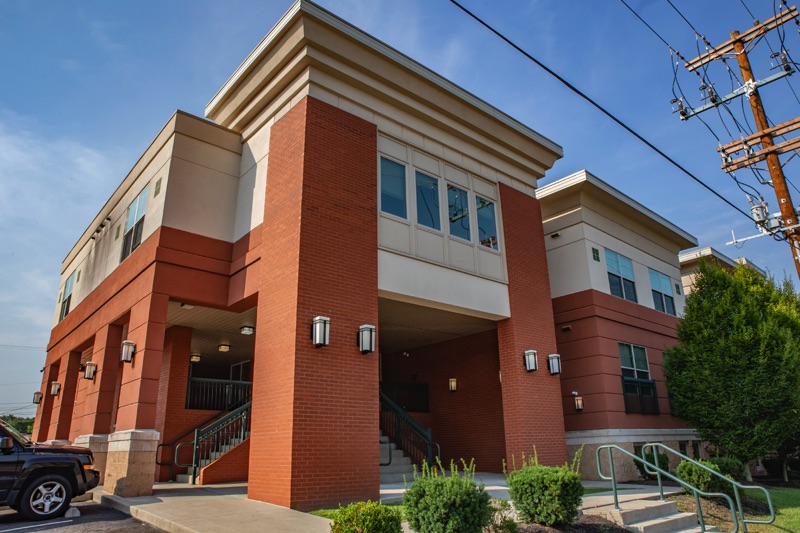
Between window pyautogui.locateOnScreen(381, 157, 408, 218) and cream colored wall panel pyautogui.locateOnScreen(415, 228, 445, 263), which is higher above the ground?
window pyautogui.locateOnScreen(381, 157, 408, 218)

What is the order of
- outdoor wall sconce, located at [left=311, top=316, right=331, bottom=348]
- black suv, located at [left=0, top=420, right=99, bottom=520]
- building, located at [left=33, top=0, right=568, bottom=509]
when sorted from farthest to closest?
building, located at [left=33, top=0, right=568, bottom=509] < outdoor wall sconce, located at [left=311, top=316, right=331, bottom=348] < black suv, located at [left=0, top=420, right=99, bottom=520]

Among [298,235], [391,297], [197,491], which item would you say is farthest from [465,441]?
[298,235]

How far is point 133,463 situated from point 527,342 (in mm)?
9293

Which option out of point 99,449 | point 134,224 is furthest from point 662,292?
point 99,449

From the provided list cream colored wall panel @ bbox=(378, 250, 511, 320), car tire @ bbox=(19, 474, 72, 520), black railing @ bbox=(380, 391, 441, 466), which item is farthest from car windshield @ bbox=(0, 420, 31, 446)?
black railing @ bbox=(380, 391, 441, 466)

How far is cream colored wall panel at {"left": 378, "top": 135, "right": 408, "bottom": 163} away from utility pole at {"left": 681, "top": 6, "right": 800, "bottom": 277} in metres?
9.35

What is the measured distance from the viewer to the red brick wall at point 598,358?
16.4 meters

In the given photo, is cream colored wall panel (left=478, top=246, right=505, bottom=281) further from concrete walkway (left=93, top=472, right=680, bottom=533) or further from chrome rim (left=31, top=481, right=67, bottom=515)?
chrome rim (left=31, top=481, right=67, bottom=515)

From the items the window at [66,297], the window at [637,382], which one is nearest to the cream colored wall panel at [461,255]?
the window at [637,382]

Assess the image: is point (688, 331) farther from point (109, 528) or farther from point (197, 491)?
point (109, 528)

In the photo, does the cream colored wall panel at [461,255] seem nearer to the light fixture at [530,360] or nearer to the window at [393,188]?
the window at [393,188]

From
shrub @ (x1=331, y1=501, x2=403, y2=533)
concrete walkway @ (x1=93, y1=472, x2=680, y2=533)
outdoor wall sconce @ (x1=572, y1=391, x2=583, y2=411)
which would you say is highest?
outdoor wall sconce @ (x1=572, y1=391, x2=583, y2=411)

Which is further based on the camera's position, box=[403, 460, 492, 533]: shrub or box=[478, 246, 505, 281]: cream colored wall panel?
box=[478, 246, 505, 281]: cream colored wall panel

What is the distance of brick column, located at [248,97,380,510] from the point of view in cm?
976
